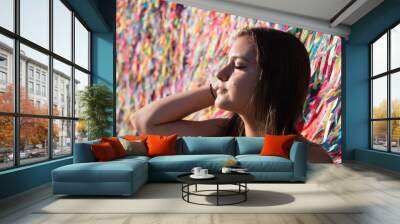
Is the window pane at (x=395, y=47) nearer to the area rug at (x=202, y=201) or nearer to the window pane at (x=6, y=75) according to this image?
the area rug at (x=202, y=201)

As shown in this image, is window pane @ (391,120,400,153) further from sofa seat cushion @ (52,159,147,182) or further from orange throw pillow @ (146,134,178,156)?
sofa seat cushion @ (52,159,147,182)

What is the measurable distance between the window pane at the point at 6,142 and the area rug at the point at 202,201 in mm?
816

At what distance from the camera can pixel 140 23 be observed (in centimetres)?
717

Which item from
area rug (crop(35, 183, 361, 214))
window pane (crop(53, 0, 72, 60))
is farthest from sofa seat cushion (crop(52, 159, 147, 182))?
window pane (crop(53, 0, 72, 60))

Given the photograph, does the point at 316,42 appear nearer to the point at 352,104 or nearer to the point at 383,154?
the point at 352,104

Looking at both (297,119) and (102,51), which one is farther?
(102,51)

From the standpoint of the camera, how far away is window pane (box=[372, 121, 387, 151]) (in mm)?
7382

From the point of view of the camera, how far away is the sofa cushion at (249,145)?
5.84 meters

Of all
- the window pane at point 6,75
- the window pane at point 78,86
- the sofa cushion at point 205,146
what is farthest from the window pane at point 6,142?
the sofa cushion at point 205,146

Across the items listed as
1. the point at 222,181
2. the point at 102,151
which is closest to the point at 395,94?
the point at 222,181

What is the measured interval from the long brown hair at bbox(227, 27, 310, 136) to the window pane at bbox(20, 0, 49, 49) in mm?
3419

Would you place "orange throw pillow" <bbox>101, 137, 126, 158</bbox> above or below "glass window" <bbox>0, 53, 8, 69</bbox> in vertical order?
below

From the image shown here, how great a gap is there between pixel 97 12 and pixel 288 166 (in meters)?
4.34

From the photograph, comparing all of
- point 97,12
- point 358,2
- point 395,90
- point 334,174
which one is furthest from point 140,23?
point 395,90
